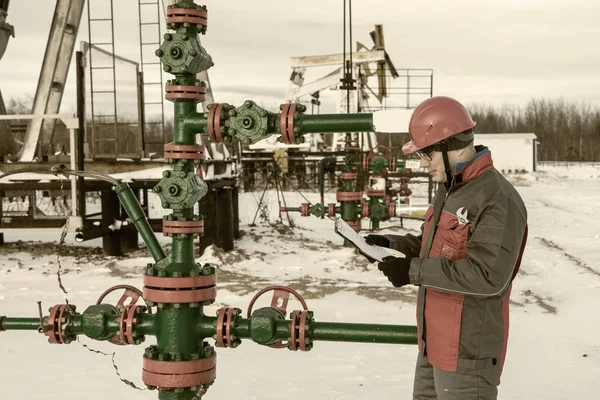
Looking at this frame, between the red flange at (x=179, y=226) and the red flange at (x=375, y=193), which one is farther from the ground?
the red flange at (x=179, y=226)

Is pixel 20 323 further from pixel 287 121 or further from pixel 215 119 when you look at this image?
pixel 287 121

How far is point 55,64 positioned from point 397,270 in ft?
28.7

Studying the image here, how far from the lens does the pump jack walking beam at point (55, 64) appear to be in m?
9.59

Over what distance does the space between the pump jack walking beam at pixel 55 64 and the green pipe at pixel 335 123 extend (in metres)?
8.19

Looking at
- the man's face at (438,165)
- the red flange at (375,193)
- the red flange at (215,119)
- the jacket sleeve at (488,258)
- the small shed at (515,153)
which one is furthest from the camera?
the small shed at (515,153)

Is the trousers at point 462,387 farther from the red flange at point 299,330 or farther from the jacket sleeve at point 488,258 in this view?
the red flange at point 299,330

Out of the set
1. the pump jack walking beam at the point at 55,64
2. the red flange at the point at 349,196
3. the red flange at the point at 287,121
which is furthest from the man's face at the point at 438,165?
the pump jack walking beam at the point at 55,64

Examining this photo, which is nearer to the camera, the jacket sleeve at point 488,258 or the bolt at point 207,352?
the jacket sleeve at point 488,258

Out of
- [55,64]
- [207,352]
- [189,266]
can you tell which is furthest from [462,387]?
[55,64]

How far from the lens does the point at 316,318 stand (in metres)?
6.31

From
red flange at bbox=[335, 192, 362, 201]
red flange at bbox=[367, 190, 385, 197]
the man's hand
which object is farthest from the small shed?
the man's hand

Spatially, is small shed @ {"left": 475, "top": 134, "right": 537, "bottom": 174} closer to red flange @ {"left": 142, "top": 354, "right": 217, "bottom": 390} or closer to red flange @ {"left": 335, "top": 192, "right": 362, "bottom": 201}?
red flange @ {"left": 335, "top": 192, "right": 362, "bottom": 201}

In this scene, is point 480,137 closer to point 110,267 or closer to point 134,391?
point 110,267

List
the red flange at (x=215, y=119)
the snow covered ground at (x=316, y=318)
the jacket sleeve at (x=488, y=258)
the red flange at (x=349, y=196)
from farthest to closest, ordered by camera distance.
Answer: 1. the red flange at (x=349, y=196)
2. the snow covered ground at (x=316, y=318)
3. the red flange at (x=215, y=119)
4. the jacket sleeve at (x=488, y=258)
